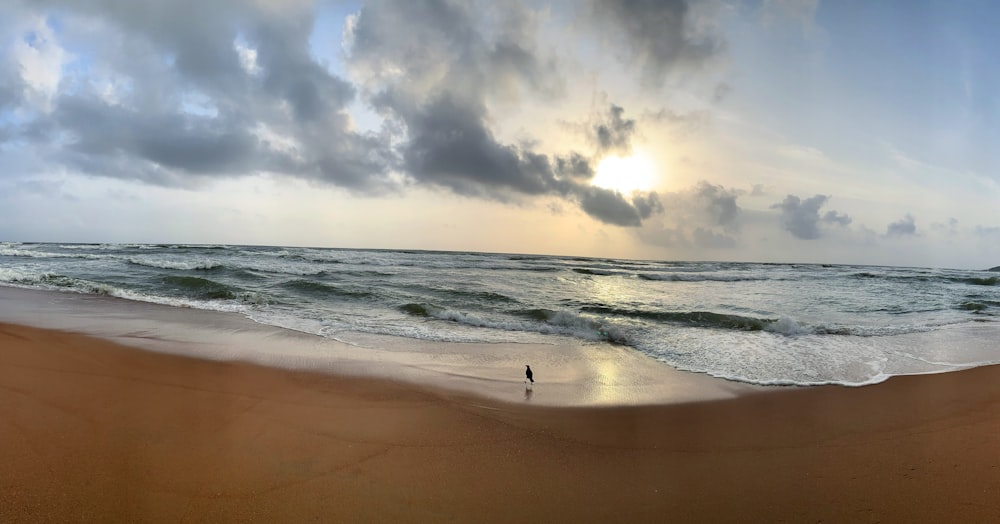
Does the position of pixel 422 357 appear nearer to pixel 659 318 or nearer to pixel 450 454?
pixel 450 454

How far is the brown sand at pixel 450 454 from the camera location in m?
3.19

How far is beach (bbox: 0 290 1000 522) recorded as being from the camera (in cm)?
319

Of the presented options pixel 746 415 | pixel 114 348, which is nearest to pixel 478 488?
pixel 746 415

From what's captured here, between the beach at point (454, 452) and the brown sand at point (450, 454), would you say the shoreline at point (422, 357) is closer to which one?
the beach at point (454, 452)

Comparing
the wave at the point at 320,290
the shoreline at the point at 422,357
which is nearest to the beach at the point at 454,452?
the shoreline at the point at 422,357

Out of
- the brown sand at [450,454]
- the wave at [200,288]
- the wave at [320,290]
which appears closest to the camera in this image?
the brown sand at [450,454]

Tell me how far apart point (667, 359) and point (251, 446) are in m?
7.14

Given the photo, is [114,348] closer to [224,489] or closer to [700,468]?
[224,489]

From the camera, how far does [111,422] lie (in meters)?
4.29

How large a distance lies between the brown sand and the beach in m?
0.02

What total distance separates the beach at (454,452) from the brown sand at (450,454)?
0.02 m

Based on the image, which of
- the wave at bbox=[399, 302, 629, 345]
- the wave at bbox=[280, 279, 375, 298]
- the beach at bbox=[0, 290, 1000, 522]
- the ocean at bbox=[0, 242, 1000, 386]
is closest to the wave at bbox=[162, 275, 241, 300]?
the ocean at bbox=[0, 242, 1000, 386]

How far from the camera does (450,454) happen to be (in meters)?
3.98

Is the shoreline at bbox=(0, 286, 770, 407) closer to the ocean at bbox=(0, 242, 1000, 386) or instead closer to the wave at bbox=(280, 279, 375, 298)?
the ocean at bbox=(0, 242, 1000, 386)
